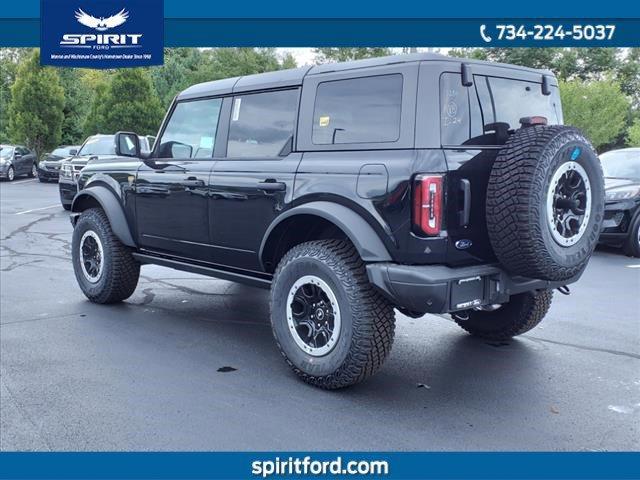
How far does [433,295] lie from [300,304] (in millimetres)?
1014

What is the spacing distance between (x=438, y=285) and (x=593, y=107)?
23695 millimetres

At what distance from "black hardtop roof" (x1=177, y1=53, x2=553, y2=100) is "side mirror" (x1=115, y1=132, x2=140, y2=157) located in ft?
1.95

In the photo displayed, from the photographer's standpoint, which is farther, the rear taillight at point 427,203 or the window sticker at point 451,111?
the window sticker at point 451,111

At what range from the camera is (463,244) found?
12.7 feet

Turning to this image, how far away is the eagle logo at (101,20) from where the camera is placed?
4.66m

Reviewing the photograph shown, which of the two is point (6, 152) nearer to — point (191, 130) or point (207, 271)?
point (191, 130)

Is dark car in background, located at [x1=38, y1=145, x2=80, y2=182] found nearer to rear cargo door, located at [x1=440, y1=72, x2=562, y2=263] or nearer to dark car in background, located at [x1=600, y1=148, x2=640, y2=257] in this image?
dark car in background, located at [x1=600, y1=148, x2=640, y2=257]

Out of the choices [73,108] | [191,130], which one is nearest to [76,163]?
[191,130]

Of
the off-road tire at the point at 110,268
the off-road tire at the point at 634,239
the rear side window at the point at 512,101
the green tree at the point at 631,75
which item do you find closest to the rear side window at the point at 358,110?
the rear side window at the point at 512,101

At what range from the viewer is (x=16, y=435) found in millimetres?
3463

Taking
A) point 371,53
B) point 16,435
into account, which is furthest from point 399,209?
point 371,53

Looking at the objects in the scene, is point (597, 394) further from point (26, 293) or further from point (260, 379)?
point (26, 293)

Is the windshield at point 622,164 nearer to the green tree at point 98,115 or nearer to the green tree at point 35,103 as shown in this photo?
the green tree at point 98,115

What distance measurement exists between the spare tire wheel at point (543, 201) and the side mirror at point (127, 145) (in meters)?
3.52
